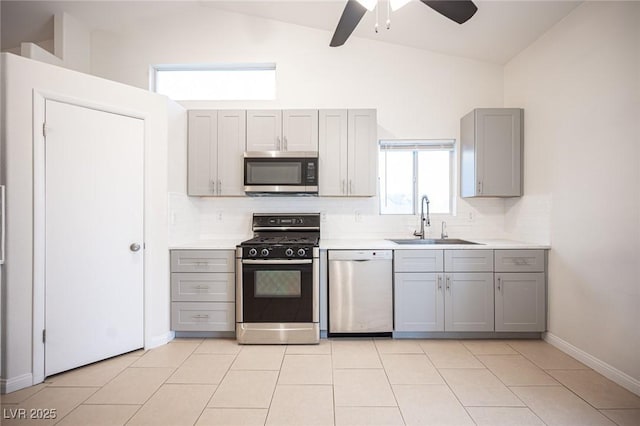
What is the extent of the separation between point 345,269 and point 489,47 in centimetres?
280

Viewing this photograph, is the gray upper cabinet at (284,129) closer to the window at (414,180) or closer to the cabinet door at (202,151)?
the cabinet door at (202,151)

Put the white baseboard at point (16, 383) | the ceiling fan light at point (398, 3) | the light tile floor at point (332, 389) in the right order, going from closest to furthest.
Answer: the light tile floor at point (332, 389)
the ceiling fan light at point (398, 3)
the white baseboard at point (16, 383)

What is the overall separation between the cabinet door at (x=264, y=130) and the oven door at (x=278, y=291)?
48.7 inches

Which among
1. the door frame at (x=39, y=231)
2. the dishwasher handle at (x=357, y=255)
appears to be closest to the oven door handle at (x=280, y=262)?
the dishwasher handle at (x=357, y=255)

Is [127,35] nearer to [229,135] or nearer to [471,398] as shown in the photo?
[229,135]

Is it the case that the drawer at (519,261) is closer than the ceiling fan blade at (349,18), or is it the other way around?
the ceiling fan blade at (349,18)

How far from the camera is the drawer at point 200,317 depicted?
2943mm

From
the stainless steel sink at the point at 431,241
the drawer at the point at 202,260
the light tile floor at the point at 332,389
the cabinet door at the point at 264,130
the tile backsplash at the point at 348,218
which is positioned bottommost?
the light tile floor at the point at 332,389

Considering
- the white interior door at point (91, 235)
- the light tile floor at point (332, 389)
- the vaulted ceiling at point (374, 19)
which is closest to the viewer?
the light tile floor at point (332, 389)

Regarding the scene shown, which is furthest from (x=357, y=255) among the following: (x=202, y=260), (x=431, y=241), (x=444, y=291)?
(x=202, y=260)

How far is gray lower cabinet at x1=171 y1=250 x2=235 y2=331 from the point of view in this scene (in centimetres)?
294

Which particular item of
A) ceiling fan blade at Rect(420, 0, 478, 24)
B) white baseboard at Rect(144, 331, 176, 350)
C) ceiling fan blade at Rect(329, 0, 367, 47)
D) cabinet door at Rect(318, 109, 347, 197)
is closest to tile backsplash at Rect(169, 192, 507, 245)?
cabinet door at Rect(318, 109, 347, 197)

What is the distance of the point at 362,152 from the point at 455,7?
1481mm

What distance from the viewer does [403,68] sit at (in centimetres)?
354
